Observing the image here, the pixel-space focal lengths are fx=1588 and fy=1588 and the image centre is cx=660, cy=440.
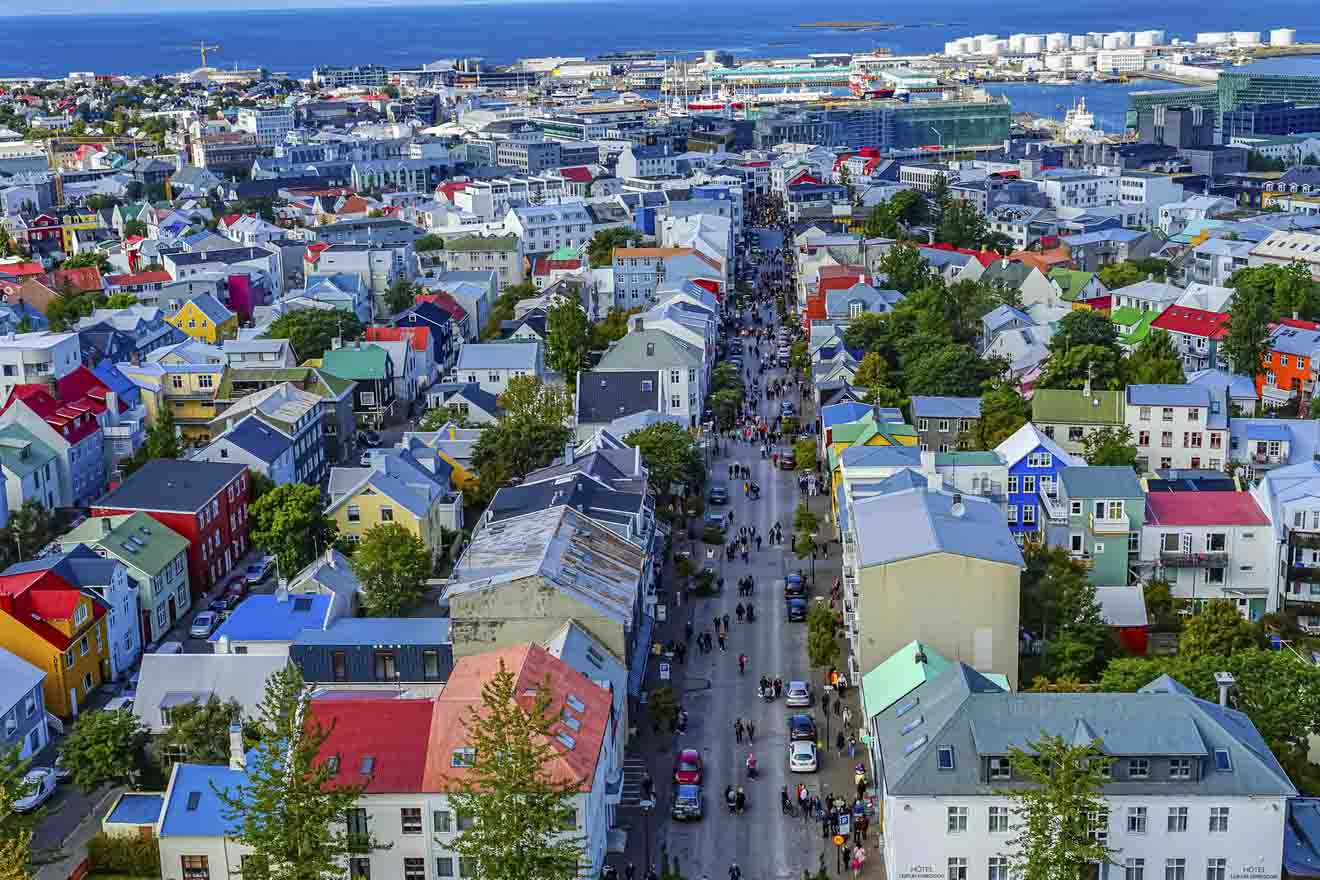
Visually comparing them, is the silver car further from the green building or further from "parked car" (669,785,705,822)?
the green building

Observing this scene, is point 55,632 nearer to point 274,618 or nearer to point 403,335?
Answer: point 274,618

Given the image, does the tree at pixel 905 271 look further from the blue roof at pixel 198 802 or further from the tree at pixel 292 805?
the tree at pixel 292 805

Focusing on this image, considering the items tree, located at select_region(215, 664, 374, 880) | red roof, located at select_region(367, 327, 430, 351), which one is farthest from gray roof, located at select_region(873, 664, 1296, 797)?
red roof, located at select_region(367, 327, 430, 351)

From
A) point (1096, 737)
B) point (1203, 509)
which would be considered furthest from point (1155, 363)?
point (1096, 737)

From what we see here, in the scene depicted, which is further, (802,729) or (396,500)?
(396,500)

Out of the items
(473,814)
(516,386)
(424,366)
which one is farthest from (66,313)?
(473,814)

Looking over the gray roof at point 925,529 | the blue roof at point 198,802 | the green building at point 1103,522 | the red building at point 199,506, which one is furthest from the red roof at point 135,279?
the blue roof at point 198,802
